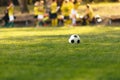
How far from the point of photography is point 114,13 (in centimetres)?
4234

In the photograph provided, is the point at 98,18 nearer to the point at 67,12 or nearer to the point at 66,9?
the point at 67,12

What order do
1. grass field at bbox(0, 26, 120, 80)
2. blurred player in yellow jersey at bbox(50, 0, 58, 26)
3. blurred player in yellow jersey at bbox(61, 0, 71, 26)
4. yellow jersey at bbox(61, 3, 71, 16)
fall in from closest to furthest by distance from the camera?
grass field at bbox(0, 26, 120, 80)
blurred player in yellow jersey at bbox(61, 0, 71, 26)
yellow jersey at bbox(61, 3, 71, 16)
blurred player in yellow jersey at bbox(50, 0, 58, 26)

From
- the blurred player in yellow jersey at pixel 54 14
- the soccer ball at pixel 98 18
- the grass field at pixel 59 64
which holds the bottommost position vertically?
the soccer ball at pixel 98 18

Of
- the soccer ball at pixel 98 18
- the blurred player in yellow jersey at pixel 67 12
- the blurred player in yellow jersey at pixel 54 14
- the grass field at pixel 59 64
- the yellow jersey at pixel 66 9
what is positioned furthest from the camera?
the soccer ball at pixel 98 18

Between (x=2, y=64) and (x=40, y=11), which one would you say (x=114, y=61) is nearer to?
(x=2, y=64)

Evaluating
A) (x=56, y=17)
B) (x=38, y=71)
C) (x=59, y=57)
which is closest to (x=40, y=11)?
(x=56, y=17)

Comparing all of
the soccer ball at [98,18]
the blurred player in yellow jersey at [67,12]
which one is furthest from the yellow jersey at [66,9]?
the soccer ball at [98,18]

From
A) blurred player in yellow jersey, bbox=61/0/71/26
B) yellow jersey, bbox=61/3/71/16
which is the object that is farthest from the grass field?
yellow jersey, bbox=61/3/71/16

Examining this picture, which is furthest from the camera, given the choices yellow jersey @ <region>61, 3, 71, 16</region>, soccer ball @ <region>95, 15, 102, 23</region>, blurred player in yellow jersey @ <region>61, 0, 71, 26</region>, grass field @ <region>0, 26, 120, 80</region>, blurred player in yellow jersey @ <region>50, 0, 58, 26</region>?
soccer ball @ <region>95, 15, 102, 23</region>

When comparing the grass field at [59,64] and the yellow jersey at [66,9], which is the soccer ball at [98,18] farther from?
the grass field at [59,64]

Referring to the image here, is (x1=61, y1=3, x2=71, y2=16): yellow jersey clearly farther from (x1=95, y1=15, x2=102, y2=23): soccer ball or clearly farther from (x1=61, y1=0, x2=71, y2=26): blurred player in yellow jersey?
(x1=95, y1=15, x2=102, y2=23): soccer ball

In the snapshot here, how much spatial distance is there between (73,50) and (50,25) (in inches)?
926

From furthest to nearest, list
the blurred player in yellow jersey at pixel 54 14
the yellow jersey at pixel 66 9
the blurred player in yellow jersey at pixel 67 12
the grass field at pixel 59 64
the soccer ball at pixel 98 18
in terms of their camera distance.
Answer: the soccer ball at pixel 98 18, the blurred player in yellow jersey at pixel 54 14, the yellow jersey at pixel 66 9, the blurred player in yellow jersey at pixel 67 12, the grass field at pixel 59 64

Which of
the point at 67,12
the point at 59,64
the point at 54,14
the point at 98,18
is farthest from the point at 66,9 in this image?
the point at 59,64
